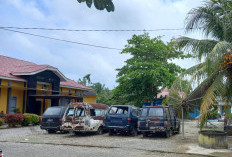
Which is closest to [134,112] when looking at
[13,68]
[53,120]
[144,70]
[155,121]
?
[155,121]

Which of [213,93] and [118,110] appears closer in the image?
[213,93]

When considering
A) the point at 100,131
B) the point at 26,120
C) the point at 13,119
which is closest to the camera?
the point at 100,131

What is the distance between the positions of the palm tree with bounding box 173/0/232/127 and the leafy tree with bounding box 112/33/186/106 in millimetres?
10908

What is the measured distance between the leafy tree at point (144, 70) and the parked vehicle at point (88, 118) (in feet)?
28.2

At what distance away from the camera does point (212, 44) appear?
512 inches

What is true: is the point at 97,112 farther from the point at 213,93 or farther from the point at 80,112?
the point at 213,93

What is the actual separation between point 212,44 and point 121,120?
20.8 feet

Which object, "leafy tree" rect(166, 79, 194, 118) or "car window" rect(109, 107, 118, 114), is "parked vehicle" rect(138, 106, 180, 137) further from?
"car window" rect(109, 107, 118, 114)

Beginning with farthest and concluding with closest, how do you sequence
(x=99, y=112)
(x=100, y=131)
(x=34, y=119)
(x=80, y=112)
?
(x=34, y=119) < (x=99, y=112) < (x=100, y=131) < (x=80, y=112)

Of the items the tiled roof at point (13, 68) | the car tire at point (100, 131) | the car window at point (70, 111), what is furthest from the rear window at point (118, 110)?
the tiled roof at point (13, 68)

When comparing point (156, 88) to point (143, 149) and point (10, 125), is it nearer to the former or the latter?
point (10, 125)

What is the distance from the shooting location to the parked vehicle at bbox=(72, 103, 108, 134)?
49.3 ft

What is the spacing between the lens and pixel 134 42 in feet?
89.2

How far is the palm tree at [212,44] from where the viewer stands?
11086 millimetres
